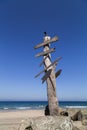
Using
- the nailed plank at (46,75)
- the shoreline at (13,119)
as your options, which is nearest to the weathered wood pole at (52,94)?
the nailed plank at (46,75)

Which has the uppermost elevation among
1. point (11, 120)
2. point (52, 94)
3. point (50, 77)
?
point (50, 77)

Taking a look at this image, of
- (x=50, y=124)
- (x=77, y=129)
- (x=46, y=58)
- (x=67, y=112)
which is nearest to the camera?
(x=50, y=124)

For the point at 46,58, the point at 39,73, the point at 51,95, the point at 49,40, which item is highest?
the point at 49,40

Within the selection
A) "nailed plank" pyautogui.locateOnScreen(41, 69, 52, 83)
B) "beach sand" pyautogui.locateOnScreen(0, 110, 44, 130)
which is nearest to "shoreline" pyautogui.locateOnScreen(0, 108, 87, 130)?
"beach sand" pyautogui.locateOnScreen(0, 110, 44, 130)

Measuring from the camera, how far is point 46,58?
922 cm

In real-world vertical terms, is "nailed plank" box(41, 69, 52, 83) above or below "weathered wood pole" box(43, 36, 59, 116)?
above

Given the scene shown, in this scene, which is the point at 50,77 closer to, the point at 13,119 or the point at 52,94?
the point at 52,94

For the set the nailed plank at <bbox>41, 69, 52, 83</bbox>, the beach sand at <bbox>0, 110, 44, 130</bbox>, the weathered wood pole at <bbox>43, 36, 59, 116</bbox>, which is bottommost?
the beach sand at <bbox>0, 110, 44, 130</bbox>

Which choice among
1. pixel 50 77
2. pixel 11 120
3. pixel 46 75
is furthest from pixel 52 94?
pixel 11 120

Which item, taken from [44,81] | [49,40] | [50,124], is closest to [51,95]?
[44,81]

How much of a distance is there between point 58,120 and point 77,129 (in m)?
0.99

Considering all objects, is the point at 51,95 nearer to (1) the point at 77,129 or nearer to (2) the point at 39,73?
(2) the point at 39,73

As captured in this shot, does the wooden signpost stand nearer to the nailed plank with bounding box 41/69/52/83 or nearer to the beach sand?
the nailed plank with bounding box 41/69/52/83

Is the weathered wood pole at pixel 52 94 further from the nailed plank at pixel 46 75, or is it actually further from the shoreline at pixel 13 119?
the shoreline at pixel 13 119
